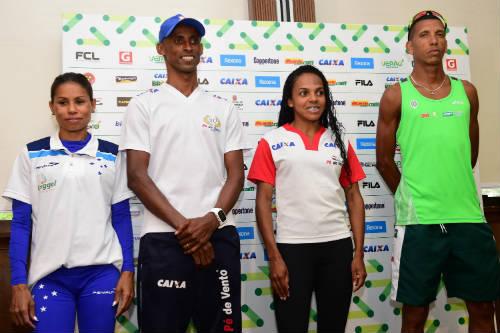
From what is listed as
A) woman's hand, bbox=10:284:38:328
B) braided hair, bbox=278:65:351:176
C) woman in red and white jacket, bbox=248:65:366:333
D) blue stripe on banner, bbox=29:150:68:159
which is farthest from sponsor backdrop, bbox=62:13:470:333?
woman's hand, bbox=10:284:38:328

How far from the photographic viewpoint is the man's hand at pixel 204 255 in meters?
2.03

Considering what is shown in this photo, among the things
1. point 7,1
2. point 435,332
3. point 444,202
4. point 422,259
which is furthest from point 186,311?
point 7,1

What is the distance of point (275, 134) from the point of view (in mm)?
2521

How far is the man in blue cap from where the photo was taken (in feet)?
6.63

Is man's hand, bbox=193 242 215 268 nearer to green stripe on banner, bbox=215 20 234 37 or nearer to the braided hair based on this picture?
the braided hair

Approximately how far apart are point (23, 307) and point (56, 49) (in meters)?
1.74

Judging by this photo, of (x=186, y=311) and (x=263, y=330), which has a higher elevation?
(x=186, y=311)

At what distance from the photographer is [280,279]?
2.24 m

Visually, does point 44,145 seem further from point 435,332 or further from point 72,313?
point 435,332

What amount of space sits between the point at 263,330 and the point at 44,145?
1.57m

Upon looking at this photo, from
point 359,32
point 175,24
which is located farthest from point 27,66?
point 359,32

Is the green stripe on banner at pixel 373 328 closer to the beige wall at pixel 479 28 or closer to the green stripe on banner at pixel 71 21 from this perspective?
the beige wall at pixel 479 28

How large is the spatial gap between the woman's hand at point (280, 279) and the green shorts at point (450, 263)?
553mm

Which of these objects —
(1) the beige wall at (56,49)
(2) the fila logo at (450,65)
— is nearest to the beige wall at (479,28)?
(1) the beige wall at (56,49)
